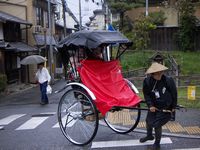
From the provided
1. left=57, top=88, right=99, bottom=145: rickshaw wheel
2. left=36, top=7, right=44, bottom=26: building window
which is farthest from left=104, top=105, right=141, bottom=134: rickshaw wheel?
left=36, top=7, right=44, bottom=26: building window

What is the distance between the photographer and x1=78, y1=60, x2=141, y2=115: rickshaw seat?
25.9 feet

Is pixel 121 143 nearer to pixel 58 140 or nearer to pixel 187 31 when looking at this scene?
pixel 58 140

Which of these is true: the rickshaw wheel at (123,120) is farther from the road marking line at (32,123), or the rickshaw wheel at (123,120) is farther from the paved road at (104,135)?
the road marking line at (32,123)

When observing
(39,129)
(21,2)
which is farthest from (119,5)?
(39,129)

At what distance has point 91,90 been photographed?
805 centimetres

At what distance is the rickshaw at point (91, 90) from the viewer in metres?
7.85

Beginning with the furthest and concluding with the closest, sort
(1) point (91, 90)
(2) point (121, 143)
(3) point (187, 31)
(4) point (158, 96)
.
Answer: (3) point (187, 31) → (1) point (91, 90) → (2) point (121, 143) → (4) point (158, 96)

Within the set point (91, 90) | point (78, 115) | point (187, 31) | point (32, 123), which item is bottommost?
point (32, 123)

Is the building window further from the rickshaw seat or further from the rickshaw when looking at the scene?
the rickshaw seat

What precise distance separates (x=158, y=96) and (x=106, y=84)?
1.60 meters

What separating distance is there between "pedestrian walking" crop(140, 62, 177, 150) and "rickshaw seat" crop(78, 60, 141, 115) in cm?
91

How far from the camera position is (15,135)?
367 inches

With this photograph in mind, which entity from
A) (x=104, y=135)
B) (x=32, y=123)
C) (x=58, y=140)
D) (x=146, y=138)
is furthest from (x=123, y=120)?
(x=32, y=123)

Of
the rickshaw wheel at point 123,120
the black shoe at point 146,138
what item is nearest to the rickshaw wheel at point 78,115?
the rickshaw wheel at point 123,120
